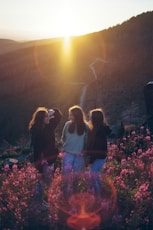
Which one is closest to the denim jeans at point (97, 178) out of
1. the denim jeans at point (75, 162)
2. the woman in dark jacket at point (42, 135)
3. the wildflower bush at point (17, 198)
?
the denim jeans at point (75, 162)

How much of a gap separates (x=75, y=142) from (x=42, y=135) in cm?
65

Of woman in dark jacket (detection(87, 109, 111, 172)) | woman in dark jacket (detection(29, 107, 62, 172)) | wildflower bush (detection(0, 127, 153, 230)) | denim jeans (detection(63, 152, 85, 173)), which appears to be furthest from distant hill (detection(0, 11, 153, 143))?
wildflower bush (detection(0, 127, 153, 230))

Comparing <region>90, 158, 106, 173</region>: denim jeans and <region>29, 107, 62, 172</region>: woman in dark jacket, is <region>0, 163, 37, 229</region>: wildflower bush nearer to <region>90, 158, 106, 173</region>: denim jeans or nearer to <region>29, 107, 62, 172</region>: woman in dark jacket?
<region>29, 107, 62, 172</region>: woman in dark jacket

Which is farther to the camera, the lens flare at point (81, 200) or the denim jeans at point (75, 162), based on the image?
the denim jeans at point (75, 162)

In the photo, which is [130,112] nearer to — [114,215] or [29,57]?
[114,215]

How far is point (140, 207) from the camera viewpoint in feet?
24.0

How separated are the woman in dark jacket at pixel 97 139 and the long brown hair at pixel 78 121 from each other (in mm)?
141

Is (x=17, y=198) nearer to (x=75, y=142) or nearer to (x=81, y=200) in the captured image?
(x=81, y=200)

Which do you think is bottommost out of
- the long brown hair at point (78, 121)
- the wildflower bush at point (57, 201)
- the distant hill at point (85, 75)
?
the wildflower bush at point (57, 201)

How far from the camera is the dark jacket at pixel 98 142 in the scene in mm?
8219

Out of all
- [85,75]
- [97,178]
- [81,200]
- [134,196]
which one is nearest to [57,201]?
[81,200]

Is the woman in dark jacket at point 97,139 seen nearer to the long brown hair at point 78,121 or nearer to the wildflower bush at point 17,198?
the long brown hair at point 78,121

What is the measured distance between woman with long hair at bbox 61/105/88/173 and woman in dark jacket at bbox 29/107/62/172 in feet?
1.13

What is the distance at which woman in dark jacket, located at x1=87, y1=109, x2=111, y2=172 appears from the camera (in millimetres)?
8148
